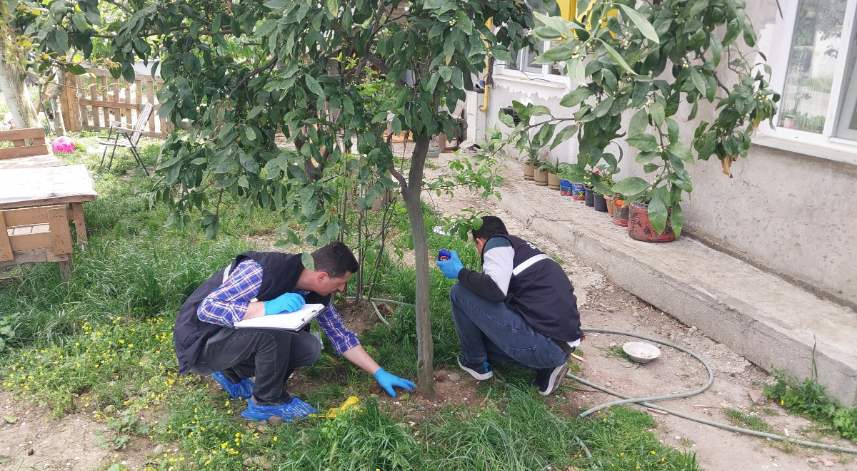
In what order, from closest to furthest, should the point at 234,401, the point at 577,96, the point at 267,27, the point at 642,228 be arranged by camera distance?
the point at 577,96 < the point at 267,27 < the point at 234,401 < the point at 642,228

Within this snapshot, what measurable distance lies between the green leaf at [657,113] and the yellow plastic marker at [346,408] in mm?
1958

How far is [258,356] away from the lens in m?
3.06

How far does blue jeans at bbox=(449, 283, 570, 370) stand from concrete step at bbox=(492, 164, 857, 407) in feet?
4.39

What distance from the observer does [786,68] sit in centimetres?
453

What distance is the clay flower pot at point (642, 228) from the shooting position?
5215 millimetres

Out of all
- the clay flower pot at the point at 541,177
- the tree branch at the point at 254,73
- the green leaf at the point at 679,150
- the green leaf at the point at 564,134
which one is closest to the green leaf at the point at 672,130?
the green leaf at the point at 679,150

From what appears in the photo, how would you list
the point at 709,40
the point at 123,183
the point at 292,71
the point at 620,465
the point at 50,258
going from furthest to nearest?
the point at 123,183, the point at 50,258, the point at 620,465, the point at 292,71, the point at 709,40

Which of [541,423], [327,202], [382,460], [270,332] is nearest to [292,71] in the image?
[327,202]

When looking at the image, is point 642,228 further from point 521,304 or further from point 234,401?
point 234,401

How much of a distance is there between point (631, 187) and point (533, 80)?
22.4 ft

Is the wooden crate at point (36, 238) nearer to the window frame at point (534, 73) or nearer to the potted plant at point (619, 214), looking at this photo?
the potted plant at point (619, 214)

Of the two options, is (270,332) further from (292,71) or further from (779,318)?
(779,318)

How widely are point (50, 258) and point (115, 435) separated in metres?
1.78

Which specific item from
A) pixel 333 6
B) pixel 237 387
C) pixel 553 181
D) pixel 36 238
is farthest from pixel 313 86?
pixel 553 181
